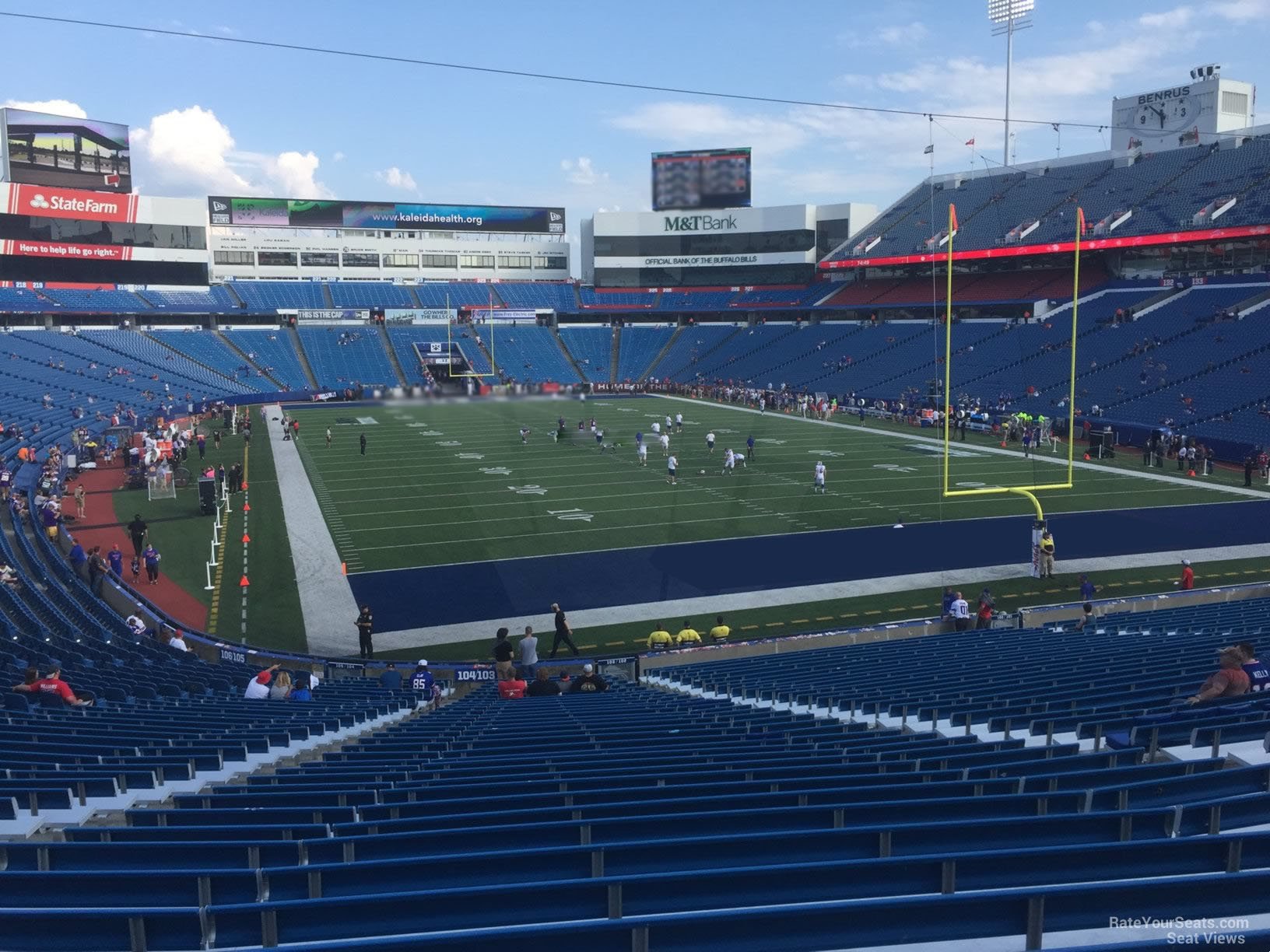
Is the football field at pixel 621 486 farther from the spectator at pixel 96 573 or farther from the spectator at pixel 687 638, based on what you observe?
the spectator at pixel 687 638

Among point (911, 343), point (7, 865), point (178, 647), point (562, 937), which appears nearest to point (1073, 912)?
point (562, 937)

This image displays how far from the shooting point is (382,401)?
11.9 metres

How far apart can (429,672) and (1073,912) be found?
39.2 feet

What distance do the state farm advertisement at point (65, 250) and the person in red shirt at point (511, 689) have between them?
5802 cm

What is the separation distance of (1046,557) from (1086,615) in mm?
3720

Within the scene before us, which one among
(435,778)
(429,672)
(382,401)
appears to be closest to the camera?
(435,778)

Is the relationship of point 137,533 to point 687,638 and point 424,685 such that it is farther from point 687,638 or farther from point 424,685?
point 687,638

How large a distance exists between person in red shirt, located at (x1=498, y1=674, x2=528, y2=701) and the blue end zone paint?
5406mm

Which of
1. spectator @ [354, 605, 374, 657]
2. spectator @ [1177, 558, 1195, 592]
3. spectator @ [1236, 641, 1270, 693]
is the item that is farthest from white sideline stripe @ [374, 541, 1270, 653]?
spectator @ [1236, 641, 1270, 693]

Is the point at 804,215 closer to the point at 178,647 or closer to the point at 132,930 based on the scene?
the point at 178,647

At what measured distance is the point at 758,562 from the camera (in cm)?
2077

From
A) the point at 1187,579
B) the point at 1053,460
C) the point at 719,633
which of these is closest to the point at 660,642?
the point at 719,633

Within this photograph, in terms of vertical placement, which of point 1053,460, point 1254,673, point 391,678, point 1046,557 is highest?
point 1254,673

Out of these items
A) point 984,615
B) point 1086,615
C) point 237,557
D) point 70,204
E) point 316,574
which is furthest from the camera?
point 70,204
